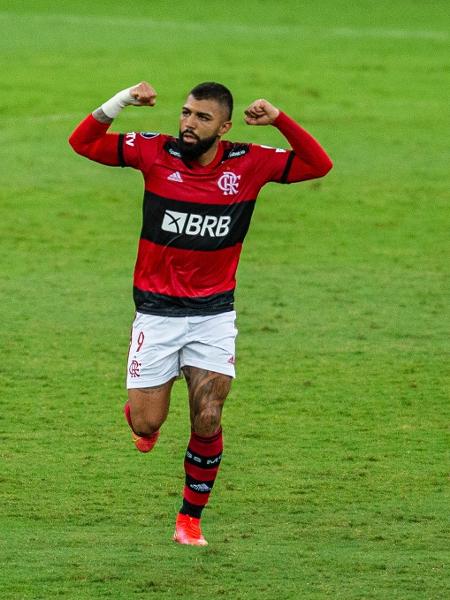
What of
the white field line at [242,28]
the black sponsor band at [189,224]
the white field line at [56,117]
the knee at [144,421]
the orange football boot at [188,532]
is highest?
the black sponsor band at [189,224]

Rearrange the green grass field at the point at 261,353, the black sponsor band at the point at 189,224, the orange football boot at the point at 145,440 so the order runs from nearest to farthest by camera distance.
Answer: the green grass field at the point at 261,353
the black sponsor band at the point at 189,224
the orange football boot at the point at 145,440

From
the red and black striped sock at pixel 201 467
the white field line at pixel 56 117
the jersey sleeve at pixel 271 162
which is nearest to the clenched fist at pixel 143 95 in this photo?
the jersey sleeve at pixel 271 162

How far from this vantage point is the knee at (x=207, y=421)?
807cm

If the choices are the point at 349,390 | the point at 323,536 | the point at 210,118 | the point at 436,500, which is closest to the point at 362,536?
the point at 323,536

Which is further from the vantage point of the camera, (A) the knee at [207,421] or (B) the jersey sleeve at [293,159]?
(B) the jersey sleeve at [293,159]

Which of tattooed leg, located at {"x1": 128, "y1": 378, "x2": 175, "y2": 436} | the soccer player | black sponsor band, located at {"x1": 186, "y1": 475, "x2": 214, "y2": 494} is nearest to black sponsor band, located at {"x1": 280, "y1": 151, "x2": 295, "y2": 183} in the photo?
the soccer player

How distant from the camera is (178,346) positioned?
812 centimetres

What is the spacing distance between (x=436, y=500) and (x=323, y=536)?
39.5 inches

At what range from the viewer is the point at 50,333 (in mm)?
12789

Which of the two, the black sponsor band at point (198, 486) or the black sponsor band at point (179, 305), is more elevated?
the black sponsor band at point (179, 305)

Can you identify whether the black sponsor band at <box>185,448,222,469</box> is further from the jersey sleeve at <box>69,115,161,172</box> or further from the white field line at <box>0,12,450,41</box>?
the white field line at <box>0,12,450,41</box>

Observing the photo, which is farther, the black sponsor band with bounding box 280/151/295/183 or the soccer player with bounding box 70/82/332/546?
the black sponsor band with bounding box 280/151/295/183

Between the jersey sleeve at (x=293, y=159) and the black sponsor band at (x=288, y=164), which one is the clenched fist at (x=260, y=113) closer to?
the jersey sleeve at (x=293, y=159)

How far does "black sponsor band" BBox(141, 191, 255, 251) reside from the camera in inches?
317
